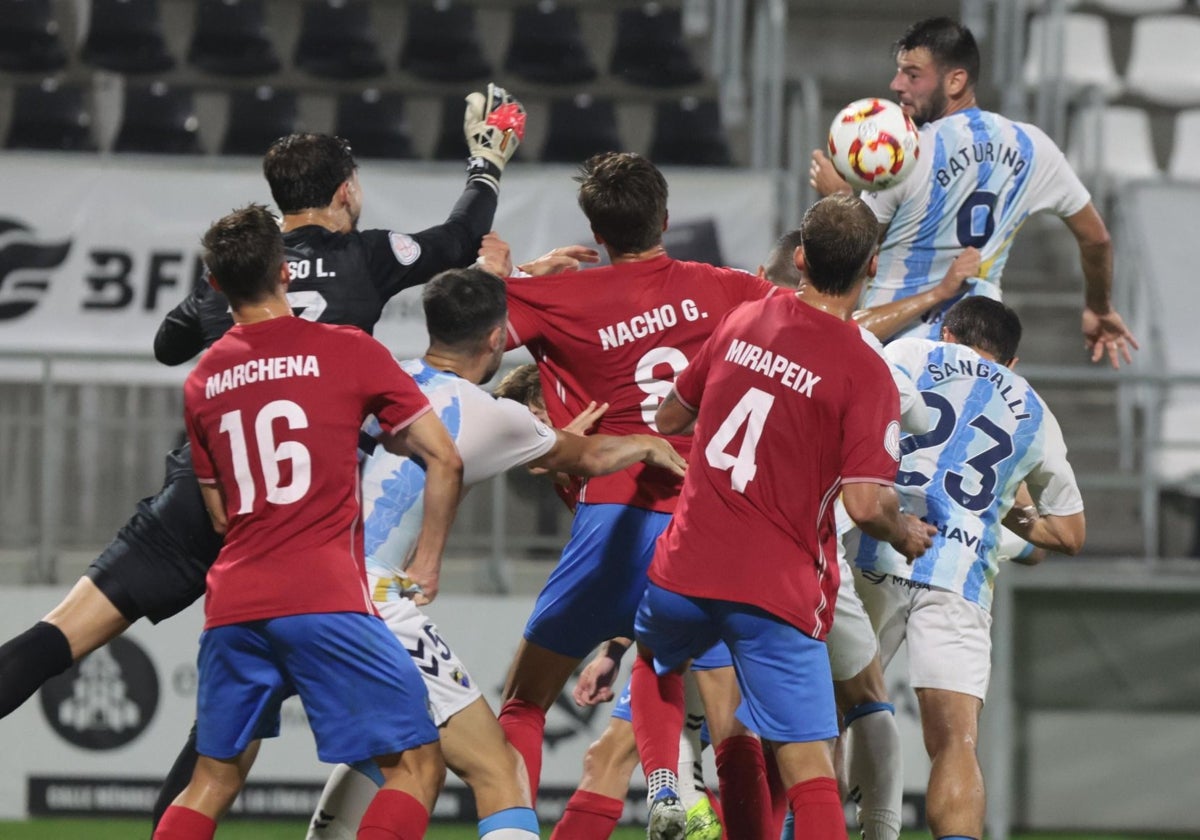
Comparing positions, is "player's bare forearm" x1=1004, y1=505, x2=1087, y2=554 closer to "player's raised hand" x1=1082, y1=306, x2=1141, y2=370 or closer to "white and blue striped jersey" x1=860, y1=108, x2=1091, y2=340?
"white and blue striped jersey" x1=860, y1=108, x2=1091, y2=340

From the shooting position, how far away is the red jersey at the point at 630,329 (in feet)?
18.5

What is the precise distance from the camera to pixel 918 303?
654 centimetres

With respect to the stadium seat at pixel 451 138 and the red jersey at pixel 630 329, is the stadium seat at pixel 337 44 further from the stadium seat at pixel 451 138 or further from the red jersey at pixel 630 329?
the red jersey at pixel 630 329

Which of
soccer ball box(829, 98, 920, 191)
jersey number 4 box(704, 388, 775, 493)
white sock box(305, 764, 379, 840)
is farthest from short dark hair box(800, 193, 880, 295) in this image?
white sock box(305, 764, 379, 840)

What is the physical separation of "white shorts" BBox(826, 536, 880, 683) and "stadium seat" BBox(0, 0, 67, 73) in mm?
8990

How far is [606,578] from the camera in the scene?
5637 millimetres

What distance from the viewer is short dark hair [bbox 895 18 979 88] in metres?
6.57

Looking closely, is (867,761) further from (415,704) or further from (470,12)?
(470,12)

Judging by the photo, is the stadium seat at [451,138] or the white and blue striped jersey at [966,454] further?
the stadium seat at [451,138]

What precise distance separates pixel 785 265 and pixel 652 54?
296 inches

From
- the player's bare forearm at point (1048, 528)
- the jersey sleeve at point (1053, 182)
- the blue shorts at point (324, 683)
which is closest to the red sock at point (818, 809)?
the blue shorts at point (324, 683)

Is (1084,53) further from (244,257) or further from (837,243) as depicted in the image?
(244,257)

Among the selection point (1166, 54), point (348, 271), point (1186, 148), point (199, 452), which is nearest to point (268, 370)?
point (199, 452)

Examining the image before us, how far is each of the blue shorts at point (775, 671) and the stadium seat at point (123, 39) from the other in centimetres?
916
